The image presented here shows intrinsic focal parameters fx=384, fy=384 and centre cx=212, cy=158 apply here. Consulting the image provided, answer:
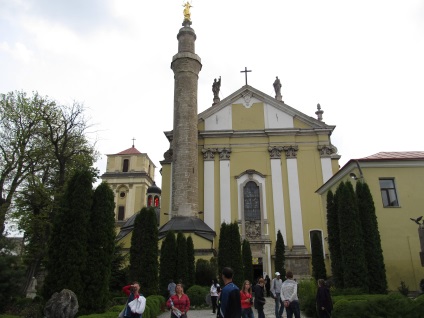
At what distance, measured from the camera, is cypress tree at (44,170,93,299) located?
11352mm

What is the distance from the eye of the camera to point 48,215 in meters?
22.7

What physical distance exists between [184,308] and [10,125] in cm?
2143

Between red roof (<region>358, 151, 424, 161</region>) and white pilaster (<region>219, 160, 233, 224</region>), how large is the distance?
1245cm

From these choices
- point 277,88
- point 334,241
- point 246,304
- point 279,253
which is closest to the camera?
point 246,304

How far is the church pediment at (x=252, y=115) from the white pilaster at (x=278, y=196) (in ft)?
11.1

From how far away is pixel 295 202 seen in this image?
97.1ft

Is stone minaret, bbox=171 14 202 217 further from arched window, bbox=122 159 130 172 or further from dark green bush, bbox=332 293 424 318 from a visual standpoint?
arched window, bbox=122 159 130 172

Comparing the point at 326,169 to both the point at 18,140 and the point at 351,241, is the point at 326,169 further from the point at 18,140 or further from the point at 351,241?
the point at 18,140

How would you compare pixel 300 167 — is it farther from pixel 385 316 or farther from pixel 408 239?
pixel 385 316

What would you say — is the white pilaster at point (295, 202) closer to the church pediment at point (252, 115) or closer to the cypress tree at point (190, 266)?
the church pediment at point (252, 115)

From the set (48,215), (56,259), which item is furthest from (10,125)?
(56,259)

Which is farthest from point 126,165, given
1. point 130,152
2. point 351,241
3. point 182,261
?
point 351,241

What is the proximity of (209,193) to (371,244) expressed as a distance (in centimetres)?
1566

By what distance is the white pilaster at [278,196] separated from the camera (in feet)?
95.2
